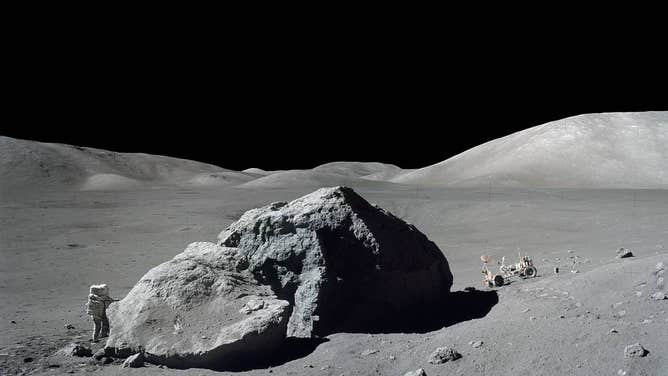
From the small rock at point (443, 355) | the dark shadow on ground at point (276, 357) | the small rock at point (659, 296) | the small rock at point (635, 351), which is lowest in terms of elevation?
the dark shadow on ground at point (276, 357)

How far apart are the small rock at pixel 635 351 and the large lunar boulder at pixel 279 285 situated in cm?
176

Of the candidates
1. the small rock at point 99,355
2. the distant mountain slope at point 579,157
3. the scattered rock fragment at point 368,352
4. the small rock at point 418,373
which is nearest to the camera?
the small rock at point 418,373

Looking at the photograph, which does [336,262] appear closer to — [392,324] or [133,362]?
[392,324]

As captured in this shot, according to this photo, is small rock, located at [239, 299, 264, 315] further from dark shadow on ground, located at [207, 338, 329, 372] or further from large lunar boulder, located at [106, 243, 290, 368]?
dark shadow on ground, located at [207, 338, 329, 372]

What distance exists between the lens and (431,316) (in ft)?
14.2

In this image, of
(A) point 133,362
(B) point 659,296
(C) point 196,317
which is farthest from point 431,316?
(A) point 133,362

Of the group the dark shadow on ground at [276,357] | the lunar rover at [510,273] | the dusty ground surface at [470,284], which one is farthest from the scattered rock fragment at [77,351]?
the lunar rover at [510,273]

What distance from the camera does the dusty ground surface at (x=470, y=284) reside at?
3148mm

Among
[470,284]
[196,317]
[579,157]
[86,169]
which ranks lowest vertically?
[470,284]

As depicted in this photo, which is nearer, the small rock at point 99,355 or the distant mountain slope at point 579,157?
the small rock at point 99,355

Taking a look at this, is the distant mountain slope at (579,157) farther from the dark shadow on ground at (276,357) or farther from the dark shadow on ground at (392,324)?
the dark shadow on ground at (276,357)

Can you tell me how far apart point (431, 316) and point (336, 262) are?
2.83 feet

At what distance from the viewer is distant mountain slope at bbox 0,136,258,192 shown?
36.3 m

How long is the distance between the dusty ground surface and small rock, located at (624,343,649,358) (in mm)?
39
